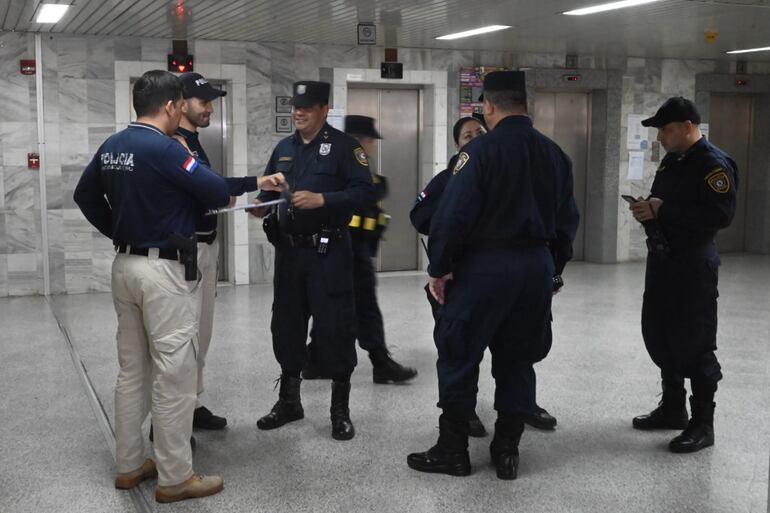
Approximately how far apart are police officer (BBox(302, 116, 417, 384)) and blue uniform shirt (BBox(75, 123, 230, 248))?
1.82 m

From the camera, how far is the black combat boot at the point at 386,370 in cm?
517

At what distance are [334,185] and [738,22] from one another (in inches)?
215

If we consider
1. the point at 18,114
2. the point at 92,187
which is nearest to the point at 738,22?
the point at 92,187

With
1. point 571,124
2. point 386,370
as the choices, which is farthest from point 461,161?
point 571,124

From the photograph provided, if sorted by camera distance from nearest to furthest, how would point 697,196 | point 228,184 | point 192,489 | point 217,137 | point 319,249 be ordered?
point 192,489 → point 228,184 → point 697,196 → point 319,249 → point 217,137

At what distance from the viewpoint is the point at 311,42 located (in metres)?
9.07

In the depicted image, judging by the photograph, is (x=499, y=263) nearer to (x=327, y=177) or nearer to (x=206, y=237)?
(x=327, y=177)

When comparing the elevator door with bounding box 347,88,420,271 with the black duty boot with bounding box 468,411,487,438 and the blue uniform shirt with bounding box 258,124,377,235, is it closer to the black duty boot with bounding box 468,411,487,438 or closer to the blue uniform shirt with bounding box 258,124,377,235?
the blue uniform shirt with bounding box 258,124,377,235

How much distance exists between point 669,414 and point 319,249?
2.01 metres

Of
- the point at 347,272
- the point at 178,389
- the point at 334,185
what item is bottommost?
the point at 178,389

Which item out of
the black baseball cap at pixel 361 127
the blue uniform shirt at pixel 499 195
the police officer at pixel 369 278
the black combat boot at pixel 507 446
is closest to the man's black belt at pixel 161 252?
the blue uniform shirt at pixel 499 195

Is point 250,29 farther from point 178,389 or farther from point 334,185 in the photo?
point 178,389

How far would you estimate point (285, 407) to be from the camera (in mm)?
4289

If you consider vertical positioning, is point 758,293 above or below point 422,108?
below
